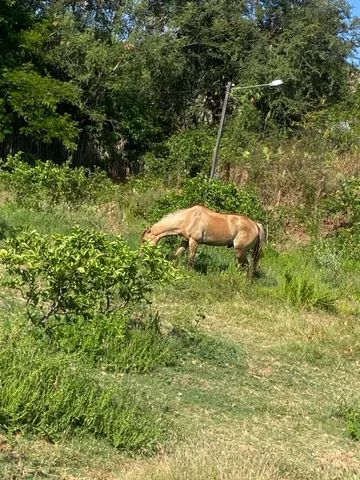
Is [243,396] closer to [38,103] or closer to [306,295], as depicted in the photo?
[306,295]

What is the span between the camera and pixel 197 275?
1126 cm

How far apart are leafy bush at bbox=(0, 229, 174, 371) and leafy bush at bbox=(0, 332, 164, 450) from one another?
1.06 meters

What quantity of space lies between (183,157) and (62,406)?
1916 cm

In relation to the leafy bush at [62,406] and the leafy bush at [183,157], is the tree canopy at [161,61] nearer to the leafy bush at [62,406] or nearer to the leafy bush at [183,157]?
the leafy bush at [183,157]

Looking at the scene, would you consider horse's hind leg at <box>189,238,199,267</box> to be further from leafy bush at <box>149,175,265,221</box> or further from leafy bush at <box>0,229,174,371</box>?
leafy bush at <box>0,229,174,371</box>

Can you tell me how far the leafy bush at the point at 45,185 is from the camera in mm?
14883

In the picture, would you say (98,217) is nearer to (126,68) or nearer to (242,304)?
(242,304)

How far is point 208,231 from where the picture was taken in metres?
11.9

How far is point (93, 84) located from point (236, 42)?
606 cm

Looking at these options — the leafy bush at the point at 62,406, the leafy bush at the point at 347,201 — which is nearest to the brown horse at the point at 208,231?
the leafy bush at the point at 62,406

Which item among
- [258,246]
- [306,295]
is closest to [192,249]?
[258,246]

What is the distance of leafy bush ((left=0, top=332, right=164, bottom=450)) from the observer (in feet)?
14.5

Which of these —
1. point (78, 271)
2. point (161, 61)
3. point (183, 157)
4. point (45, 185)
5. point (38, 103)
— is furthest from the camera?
point (161, 61)

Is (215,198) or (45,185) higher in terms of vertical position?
(215,198)
